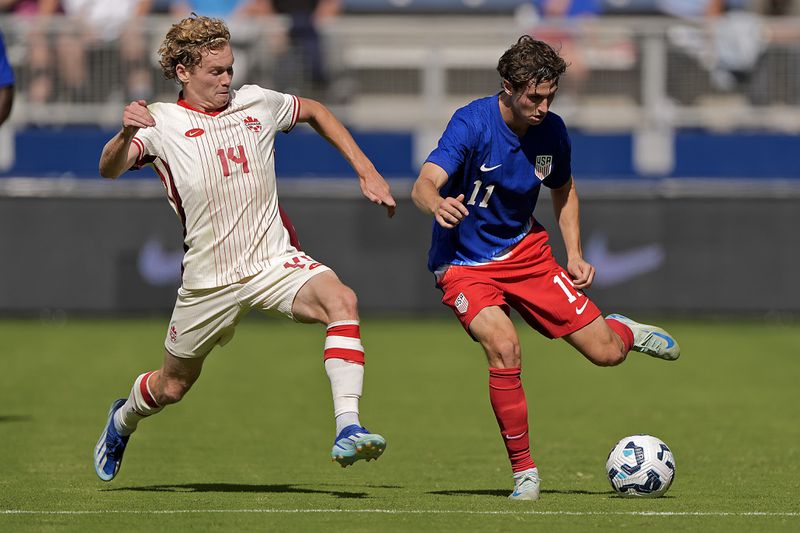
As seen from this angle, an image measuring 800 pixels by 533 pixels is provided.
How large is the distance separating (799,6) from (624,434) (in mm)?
10523

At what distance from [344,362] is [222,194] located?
3.40 ft

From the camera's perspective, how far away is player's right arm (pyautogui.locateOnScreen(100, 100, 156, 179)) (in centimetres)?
749

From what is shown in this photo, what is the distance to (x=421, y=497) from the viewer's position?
7742 millimetres

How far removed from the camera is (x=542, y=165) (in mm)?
8297

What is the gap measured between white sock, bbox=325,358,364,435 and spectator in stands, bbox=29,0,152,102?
34.8 feet

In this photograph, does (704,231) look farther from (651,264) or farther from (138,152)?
(138,152)

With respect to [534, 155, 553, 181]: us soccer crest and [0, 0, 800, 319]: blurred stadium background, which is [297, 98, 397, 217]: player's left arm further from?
[0, 0, 800, 319]: blurred stadium background

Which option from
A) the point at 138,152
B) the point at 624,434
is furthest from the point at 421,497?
the point at 624,434

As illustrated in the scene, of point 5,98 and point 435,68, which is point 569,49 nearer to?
point 435,68

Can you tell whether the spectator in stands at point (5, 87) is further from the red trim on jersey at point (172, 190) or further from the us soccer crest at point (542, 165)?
the us soccer crest at point (542, 165)

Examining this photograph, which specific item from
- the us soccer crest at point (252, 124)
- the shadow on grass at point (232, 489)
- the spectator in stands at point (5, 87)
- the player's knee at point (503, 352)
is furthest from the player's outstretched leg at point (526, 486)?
the spectator in stands at point (5, 87)

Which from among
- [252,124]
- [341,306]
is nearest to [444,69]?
[252,124]

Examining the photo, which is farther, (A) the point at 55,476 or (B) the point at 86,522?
(A) the point at 55,476

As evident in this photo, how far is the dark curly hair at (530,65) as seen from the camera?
7684 mm
